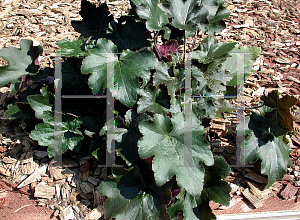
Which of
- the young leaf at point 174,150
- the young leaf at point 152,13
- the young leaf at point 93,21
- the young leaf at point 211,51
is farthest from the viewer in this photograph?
the young leaf at point 93,21

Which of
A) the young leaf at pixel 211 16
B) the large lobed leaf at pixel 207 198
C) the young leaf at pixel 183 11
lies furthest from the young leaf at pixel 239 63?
the large lobed leaf at pixel 207 198

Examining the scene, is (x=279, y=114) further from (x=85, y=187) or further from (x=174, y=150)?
(x=85, y=187)

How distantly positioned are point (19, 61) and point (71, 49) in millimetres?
520

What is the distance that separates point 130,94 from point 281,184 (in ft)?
4.36

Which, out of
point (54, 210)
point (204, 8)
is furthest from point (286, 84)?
point (54, 210)

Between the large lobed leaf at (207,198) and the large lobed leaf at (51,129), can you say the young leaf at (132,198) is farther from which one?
the large lobed leaf at (51,129)

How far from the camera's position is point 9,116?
2061 millimetres

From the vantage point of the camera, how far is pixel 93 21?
2.22 meters

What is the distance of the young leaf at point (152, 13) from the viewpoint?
5.98ft

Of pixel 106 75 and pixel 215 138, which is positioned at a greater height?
pixel 106 75

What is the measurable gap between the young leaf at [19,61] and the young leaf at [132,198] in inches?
40.3

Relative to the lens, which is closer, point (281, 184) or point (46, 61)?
point (281, 184)

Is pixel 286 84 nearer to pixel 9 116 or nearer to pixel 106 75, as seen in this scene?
pixel 106 75

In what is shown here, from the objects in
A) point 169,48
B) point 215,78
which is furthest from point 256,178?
point 169,48
